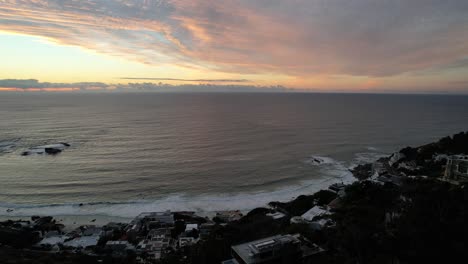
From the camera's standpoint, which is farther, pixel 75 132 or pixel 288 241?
pixel 75 132

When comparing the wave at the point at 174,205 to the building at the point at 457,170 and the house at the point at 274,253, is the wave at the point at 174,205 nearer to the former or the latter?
the building at the point at 457,170

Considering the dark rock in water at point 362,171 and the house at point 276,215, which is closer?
the house at point 276,215

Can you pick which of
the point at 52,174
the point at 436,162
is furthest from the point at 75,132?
the point at 436,162

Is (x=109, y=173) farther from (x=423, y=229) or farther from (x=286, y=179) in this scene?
(x=423, y=229)

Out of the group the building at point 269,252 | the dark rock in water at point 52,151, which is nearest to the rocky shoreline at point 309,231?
the building at point 269,252

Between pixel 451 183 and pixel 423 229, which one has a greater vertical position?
pixel 423 229

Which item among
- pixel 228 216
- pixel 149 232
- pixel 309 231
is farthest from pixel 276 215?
pixel 149 232
